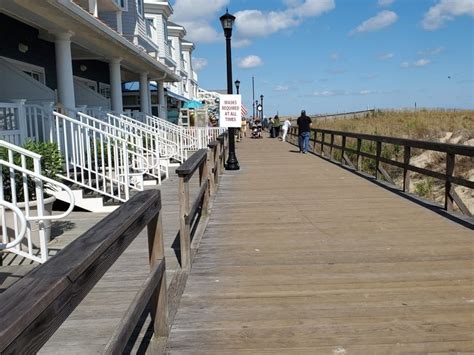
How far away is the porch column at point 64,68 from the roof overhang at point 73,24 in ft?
0.58

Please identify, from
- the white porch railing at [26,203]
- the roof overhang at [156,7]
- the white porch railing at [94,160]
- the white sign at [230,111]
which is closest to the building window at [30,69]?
the white porch railing at [94,160]

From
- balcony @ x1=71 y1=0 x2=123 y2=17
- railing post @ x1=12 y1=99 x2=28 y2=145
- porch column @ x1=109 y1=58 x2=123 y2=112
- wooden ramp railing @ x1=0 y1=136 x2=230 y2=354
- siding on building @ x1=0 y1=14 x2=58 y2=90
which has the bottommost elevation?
wooden ramp railing @ x1=0 y1=136 x2=230 y2=354

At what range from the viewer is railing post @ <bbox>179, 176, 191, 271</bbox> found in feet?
14.8

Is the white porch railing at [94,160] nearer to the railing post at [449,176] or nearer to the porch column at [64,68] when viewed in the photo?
the porch column at [64,68]

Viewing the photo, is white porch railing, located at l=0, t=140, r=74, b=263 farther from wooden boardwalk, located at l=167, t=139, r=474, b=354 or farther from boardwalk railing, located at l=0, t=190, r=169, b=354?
boardwalk railing, located at l=0, t=190, r=169, b=354

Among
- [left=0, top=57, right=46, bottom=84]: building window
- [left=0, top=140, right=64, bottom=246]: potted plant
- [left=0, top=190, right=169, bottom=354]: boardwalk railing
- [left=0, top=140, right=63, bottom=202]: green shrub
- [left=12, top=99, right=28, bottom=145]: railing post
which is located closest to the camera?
[left=0, top=190, right=169, bottom=354]: boardwalk railing

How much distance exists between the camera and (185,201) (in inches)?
179

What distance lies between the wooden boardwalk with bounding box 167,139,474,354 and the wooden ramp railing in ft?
2.71

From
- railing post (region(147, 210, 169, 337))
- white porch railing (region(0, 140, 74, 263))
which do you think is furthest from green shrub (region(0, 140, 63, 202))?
railing post (region(147, 210, 169, 337))

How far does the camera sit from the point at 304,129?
19562 mm

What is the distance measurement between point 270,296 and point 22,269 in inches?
105

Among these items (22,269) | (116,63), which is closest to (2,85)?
Answer: (116,63)

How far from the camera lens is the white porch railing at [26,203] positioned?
4.76m

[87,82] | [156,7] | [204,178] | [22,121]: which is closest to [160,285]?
[204,178]
